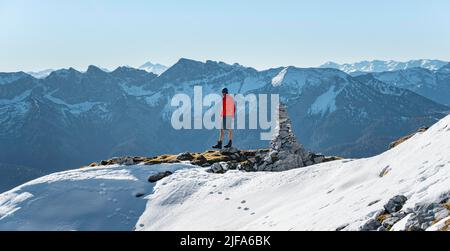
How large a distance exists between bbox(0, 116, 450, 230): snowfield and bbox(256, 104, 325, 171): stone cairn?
1005 cm

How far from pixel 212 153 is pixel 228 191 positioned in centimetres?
3258

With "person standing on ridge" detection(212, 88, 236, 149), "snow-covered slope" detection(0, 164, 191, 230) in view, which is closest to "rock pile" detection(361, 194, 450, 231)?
"snow-covered slope" detection(0, 164, 191, 230)

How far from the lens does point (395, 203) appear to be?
2148 cm

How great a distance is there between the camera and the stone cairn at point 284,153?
6166 cm

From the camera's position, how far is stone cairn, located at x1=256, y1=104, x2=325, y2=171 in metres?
61.7

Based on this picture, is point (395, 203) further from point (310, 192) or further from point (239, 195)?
point (239, 195)

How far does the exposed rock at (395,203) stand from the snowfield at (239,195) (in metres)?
0.30

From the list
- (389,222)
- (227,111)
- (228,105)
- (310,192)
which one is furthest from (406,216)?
(227,111)

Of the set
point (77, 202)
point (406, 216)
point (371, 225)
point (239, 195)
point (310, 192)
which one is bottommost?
point (77, 202)

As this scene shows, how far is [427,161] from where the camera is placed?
84.8ft

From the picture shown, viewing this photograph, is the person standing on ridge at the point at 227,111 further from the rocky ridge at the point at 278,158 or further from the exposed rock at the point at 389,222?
the exposed rock at the point at 389,222

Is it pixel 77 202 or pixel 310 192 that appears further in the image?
pixel 77 202

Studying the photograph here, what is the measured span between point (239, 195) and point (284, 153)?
24.4 metres
